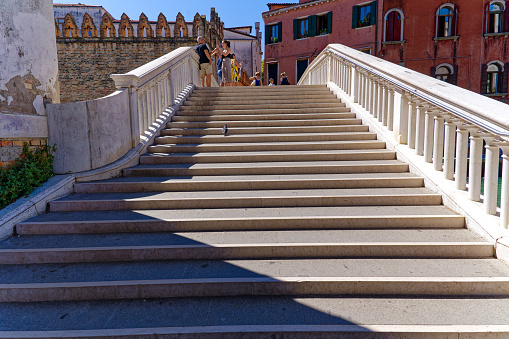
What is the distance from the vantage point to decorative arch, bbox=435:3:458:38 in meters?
21.0

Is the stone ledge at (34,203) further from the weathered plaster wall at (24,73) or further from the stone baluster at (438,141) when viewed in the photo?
the stone baluster at (438,141)

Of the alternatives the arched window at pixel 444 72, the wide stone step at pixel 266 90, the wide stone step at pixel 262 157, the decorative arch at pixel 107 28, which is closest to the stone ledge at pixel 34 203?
the wide stone step at pixel 262 157

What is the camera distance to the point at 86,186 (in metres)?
4.63

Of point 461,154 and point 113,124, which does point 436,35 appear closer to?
point 461,154

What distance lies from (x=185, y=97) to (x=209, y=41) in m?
12.5

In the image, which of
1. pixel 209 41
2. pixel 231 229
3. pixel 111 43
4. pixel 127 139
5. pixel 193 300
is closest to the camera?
pixel 193 300

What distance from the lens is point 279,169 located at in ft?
16.6

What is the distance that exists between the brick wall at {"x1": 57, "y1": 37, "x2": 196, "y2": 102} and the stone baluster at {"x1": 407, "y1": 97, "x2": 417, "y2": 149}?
1540 cm

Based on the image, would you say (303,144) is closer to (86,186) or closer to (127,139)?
(127,139)

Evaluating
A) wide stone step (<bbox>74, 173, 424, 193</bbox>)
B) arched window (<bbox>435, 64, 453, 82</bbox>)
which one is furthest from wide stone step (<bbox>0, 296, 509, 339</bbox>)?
arched window (<bbox>435, 64, 453, 82</bbox>)

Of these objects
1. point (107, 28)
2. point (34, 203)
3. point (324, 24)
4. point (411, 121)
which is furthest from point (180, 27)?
point (34, 203)

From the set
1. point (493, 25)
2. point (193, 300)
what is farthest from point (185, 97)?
point (493, 25)

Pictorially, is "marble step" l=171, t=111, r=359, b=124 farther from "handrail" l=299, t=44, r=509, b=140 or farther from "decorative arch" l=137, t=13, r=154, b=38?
"decorative arch" l=137, t=13, r=154, b=38

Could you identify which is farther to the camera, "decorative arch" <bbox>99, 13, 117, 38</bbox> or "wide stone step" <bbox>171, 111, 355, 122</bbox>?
"decorative arch" <bbox>99, 13, 117, 38</bbox>
